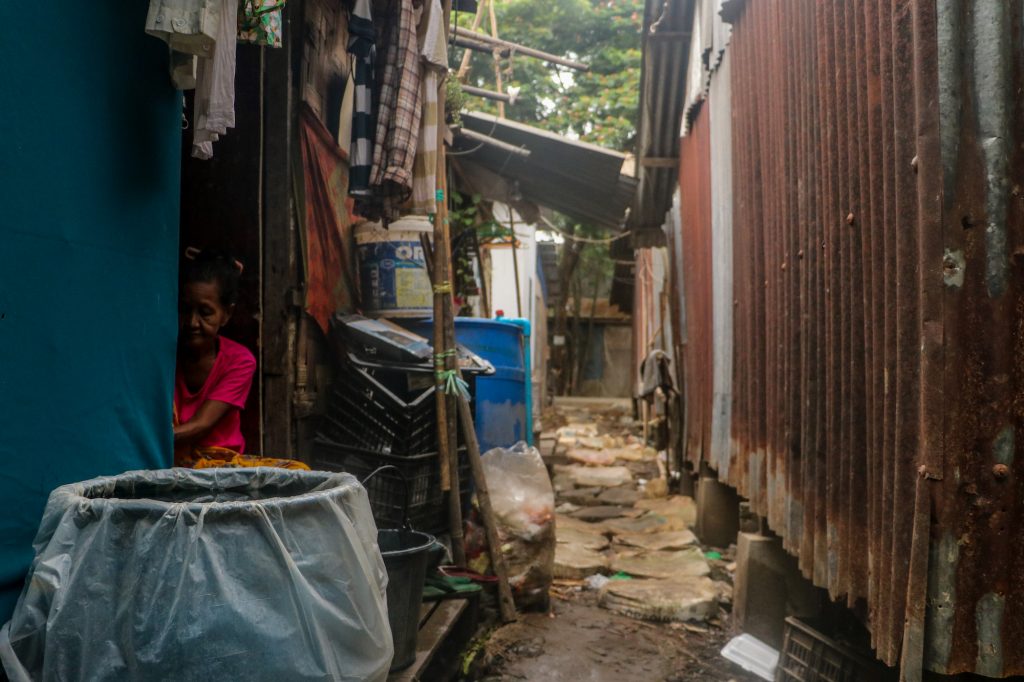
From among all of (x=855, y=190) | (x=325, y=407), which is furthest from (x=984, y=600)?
(x=325, y=407)

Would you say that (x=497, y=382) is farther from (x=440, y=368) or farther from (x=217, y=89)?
(x=217, y=89)

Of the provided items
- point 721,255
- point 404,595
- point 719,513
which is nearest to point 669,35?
point 721,255

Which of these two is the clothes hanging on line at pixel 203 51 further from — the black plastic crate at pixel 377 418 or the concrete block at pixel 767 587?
the concrete block at pixel 767 587

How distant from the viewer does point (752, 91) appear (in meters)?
4.66

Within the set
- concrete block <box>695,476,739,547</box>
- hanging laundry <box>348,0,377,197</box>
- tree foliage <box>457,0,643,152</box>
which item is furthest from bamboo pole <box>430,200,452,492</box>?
tree foliage <box>457,0,643,152</box>

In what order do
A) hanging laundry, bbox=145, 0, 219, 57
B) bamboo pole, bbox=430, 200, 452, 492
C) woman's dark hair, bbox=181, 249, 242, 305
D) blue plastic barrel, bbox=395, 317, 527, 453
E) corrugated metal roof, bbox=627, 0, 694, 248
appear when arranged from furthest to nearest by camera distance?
corrugated metal roof, bbox=627, 0, 694, 248, blue plastic barrel, bbox=395, 317, 527, 453, bamboo pole, bbox=430, 200, 452, 492, woman's dark hair, bbox=181, 249, 242, 305, hanging laundry, bbox=145, 0, 219, 57

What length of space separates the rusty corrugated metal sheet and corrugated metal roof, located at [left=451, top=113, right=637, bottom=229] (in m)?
4.35

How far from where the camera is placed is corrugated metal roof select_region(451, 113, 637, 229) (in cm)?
812

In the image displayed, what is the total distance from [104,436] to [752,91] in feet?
13.2

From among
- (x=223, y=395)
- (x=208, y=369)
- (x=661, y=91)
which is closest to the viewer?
(x=223, y=395)

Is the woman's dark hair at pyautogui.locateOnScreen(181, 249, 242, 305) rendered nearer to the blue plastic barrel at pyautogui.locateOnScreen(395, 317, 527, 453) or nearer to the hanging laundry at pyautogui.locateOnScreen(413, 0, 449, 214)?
the hanging laundry at pyautogui.locateOnScreen(413, 0, 449, 214)

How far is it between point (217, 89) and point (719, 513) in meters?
5.52

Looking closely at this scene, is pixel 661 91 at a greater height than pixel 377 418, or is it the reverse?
pixel 661 91

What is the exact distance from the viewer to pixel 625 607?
202 inches
